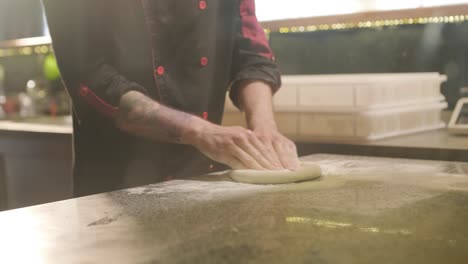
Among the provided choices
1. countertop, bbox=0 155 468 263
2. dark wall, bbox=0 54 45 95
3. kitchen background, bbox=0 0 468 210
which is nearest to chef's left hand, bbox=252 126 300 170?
countertop, bbox=0 155 468 263

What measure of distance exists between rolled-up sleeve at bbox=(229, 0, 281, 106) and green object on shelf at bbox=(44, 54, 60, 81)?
1190 millimetres

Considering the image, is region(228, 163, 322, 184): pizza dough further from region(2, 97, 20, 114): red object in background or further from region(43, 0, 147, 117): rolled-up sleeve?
region(2, 97, 20, 114): red object in background

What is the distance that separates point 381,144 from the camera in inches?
62.0

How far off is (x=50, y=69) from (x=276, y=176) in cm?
177

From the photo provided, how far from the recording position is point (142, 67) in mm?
1395

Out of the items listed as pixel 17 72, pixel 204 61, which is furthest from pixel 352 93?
pixel 17 72

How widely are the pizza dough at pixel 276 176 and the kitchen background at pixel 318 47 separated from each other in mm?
665

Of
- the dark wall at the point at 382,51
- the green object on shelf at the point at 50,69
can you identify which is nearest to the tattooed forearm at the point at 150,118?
the dark wall at the point at 382,51

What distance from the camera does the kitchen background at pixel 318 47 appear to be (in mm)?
1889

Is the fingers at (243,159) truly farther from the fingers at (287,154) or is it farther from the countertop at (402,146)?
the countertop at (402,146)

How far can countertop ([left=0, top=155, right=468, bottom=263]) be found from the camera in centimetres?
58

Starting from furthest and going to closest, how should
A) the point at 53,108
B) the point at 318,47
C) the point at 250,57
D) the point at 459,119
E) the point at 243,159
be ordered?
the point at 53,108 < the point at 318,47 < the point at 459,119 < the point at 250,57 < the point at 243,159

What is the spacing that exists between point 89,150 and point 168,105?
0.22 metres

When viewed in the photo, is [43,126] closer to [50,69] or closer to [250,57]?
[50,69]
